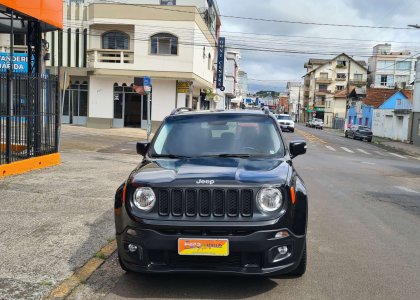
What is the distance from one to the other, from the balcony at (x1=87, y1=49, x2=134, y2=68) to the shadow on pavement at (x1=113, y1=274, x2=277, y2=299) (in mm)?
29438

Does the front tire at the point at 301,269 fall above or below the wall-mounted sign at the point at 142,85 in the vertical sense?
below

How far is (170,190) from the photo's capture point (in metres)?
4.45

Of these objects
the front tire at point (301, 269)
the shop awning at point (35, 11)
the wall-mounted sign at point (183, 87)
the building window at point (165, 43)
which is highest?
the building window at point (165, 43)

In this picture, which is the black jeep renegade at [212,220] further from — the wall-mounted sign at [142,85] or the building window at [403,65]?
the building window at [403,65]

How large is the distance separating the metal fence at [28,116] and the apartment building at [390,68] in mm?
87623

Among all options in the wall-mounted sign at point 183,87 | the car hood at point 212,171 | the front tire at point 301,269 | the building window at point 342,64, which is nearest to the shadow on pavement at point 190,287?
the front tire at point 301,269

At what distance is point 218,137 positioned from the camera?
5.92 metres

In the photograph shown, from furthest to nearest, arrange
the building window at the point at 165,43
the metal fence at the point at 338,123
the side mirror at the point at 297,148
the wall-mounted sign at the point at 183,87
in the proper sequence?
1. the metal fence at the point at 338,123
2. the building window at the point at 165,43
3. the wall-mounted sign at the point at 183,87
4. the side mirror at the point at 297,148

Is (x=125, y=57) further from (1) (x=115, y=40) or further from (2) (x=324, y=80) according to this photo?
(2) (x=324, y=80)

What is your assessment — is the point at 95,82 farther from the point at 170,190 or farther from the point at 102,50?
the point at 170,190

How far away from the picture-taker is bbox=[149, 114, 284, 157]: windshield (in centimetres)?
572

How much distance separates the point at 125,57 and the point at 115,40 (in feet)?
4.81

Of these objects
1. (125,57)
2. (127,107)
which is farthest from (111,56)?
(127,107)

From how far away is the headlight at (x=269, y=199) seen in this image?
441 centimetres
